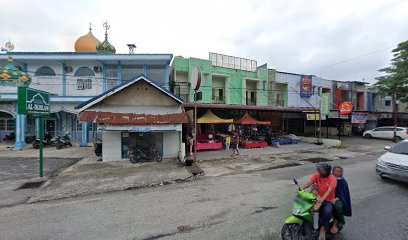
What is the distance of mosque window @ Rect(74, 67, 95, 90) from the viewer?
17.3 meters

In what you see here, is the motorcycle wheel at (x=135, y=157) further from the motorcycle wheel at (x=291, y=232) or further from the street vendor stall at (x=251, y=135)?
the motorcycle wheel at (x=291, y=232)

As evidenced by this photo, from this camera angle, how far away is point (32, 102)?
7902 millimetres

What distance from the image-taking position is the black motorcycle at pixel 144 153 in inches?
437

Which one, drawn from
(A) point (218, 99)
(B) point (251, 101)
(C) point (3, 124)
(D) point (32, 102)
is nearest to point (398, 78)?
(B) point (251, 101)

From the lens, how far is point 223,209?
5.02m

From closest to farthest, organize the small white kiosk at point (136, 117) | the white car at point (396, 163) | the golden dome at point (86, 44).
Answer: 1. the white car at point (396, 163)
2. the small white kiosk at point (136, 117)
3. the golden dome at point (86, 44)

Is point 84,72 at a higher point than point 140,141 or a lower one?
higher

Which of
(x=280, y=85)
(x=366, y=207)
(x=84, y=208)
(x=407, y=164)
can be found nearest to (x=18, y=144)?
(x=84, y=208)

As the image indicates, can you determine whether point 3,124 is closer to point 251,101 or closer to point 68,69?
point 68,69

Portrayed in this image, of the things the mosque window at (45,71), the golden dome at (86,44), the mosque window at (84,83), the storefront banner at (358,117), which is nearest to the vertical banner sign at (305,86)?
the storefront banner at (358,117)

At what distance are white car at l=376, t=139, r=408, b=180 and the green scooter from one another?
5506 millimetres

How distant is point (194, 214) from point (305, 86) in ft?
76.7

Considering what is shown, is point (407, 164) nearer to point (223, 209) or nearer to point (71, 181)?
point (223, 209)

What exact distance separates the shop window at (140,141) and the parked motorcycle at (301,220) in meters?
9.59
